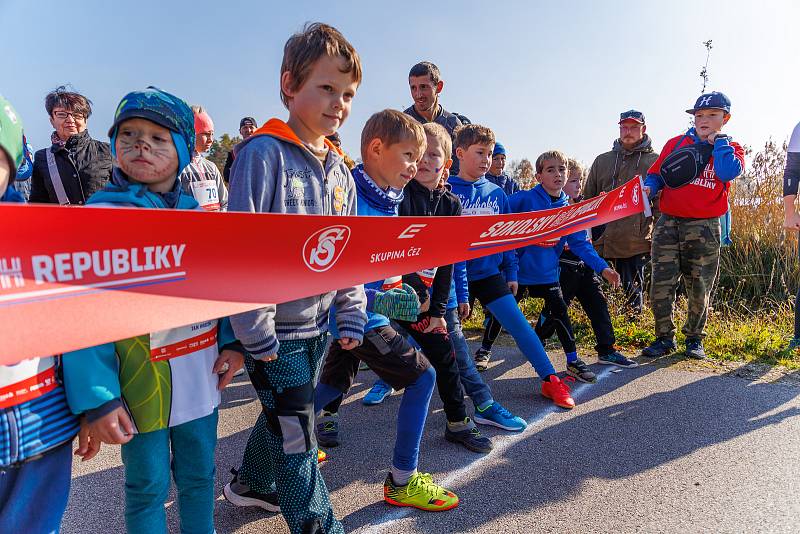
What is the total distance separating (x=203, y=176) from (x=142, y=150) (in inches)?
95.1

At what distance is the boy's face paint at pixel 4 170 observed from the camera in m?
1.40

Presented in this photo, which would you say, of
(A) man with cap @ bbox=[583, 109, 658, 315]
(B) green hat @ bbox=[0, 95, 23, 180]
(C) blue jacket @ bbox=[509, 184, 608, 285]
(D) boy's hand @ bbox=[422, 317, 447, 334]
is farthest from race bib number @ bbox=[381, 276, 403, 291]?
(A) man with cap @ bbox=[583, 109, 658, 315]

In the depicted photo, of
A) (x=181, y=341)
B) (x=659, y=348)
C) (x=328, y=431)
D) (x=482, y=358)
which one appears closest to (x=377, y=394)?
(x=328, y=431)

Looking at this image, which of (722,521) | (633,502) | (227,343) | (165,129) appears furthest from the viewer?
(633,502)

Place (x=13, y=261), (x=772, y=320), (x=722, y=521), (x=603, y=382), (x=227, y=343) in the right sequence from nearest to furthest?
(x=13, y=261), (x=227, y=343), (x=722, y=521), (x=603, y=382), (x=772, y=320)

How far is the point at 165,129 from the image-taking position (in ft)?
5.84

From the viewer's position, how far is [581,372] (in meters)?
4.41

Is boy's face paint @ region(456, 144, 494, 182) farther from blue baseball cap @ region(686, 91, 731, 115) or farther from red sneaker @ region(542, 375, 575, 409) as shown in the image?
blue baseball cap @ region(686, 91, 731, 115)

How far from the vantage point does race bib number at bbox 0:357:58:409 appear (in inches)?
51.6

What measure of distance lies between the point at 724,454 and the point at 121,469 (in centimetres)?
351

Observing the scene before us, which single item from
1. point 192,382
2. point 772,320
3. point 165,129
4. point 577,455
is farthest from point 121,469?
point 772,320

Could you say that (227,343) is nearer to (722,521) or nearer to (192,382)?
(192,382)

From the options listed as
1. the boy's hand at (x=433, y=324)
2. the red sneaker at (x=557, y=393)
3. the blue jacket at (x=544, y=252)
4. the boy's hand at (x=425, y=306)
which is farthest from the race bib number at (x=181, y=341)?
the blue jacket at (x=544, y=252)

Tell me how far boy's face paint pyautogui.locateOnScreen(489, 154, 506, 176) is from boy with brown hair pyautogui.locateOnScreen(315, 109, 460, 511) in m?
3.39
